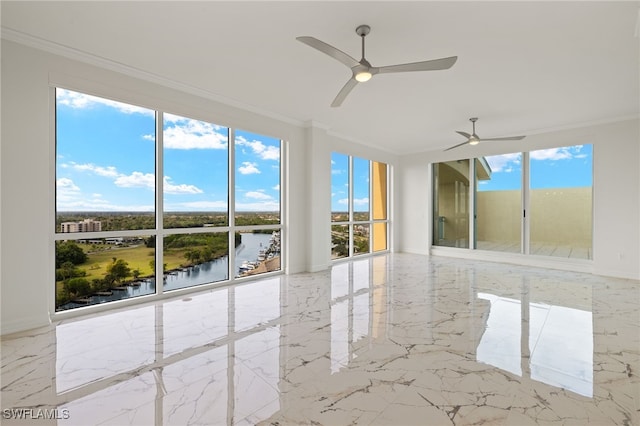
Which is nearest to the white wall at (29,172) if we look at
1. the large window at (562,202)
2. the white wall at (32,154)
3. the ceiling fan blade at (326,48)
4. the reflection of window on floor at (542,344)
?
the white wall at (32,154)

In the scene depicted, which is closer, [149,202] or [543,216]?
[149,202]

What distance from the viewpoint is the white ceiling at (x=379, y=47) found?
2.46 meters

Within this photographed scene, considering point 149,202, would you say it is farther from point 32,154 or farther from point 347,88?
point 347,88

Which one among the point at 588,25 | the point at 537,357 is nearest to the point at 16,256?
the point at 537,357

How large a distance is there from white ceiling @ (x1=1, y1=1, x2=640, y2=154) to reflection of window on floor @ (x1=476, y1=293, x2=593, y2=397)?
9.06ft

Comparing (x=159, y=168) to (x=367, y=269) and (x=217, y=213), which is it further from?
(x=367, y=269)

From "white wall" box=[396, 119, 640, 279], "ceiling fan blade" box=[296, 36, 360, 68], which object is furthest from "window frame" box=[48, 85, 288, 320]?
"white wall" box=[396, 119, 640, 279]

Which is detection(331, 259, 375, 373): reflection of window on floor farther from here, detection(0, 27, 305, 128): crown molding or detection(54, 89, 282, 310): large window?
detection(0, 27, 305, 128): crown molding

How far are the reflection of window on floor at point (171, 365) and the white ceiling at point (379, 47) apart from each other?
2826 millimetres

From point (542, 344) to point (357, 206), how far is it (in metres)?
4.84

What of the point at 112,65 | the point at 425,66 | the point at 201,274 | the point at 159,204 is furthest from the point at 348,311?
the point at 112,65

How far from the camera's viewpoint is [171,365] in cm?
228

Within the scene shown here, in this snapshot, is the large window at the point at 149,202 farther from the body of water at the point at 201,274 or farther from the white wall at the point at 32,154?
the white wall at the point at 32,154

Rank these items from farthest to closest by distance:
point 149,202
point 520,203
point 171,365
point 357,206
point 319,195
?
point 357,206
point 520,203
point 319,195
point 149,202
point 171,365
